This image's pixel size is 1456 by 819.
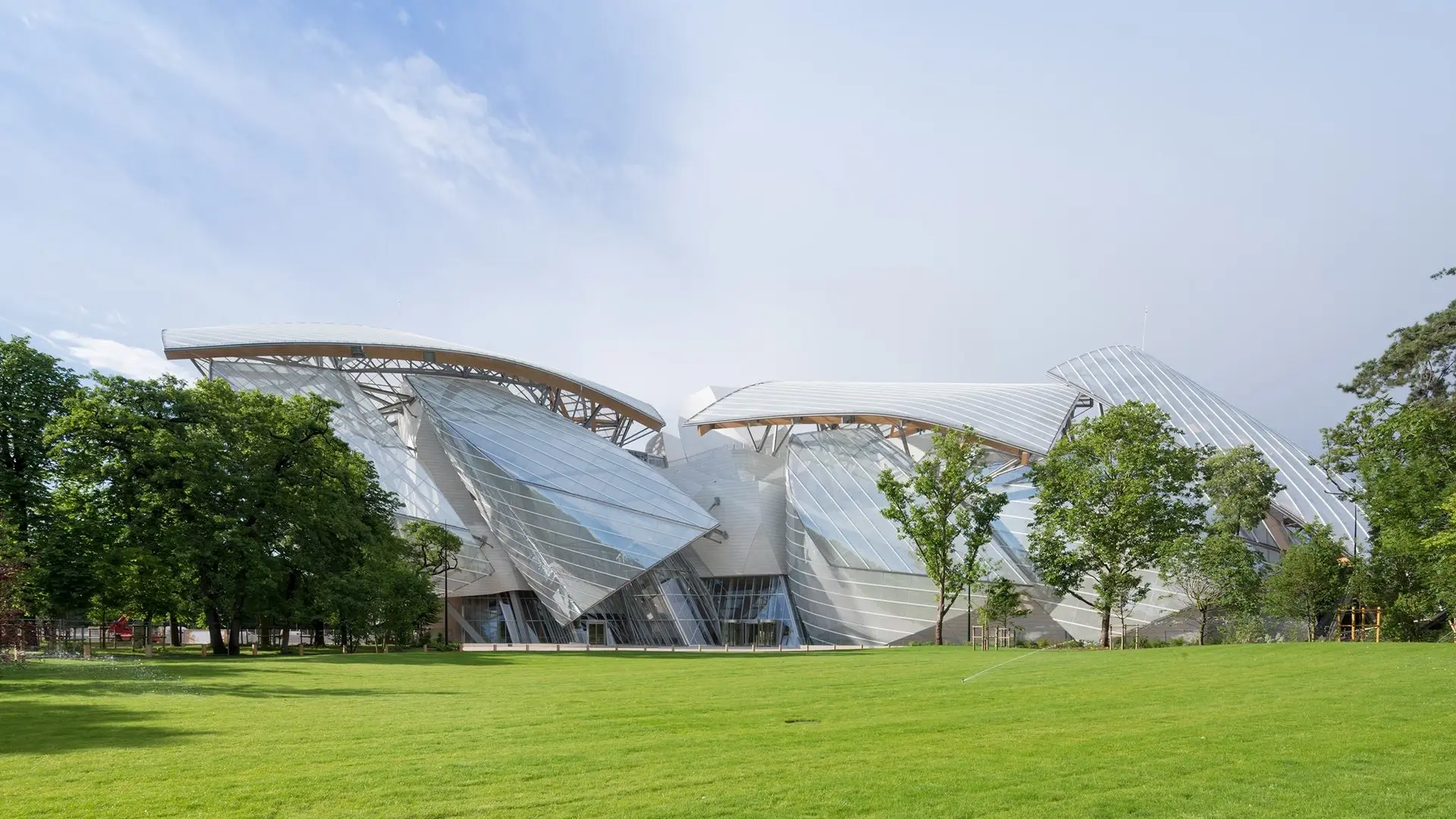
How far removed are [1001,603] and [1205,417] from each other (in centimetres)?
2154

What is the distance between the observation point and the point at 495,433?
5666 centimetres

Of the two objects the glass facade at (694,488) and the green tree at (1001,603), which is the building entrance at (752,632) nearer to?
the glass facade at (694,488)

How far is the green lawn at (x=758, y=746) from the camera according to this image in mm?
8414

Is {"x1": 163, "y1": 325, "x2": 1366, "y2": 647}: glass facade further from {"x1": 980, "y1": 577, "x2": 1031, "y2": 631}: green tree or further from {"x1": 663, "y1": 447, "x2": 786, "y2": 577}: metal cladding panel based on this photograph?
{"x1": 980, "y1": 577, "x2": 1031, "y2": 631}: green tree

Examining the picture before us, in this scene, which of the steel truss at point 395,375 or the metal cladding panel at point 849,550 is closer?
the metal cladding panel at point 849,550

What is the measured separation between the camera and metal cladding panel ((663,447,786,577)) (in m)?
59.9

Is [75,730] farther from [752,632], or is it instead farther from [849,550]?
[752,632]

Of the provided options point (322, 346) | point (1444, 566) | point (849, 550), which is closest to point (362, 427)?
point (322, 346)

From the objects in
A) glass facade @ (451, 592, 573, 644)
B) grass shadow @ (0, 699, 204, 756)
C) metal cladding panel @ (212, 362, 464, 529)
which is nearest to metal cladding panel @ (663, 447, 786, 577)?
glass facade @ (451, 592, 573, 644)

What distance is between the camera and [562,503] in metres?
52.3

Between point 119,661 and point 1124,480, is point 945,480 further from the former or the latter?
point 119,661

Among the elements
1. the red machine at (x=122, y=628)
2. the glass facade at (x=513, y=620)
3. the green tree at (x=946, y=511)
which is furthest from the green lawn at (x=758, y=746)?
the red machine at (x=122, y=628)

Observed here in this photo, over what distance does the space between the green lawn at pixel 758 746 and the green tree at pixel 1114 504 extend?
1710 cm

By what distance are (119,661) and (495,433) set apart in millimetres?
25324
